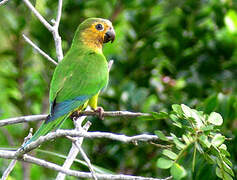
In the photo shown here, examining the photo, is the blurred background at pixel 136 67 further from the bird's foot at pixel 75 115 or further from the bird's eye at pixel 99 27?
the bird's foot at pixel 75 115

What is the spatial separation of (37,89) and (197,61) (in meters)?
1.41

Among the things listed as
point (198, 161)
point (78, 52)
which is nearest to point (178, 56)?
point (78, 52)

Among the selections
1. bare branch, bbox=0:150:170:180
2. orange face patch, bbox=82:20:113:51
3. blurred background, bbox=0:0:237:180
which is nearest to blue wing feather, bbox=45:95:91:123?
bare branch, bbox=0:150:170:180

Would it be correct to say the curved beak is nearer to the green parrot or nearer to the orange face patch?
the orange face patch

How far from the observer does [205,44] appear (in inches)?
164

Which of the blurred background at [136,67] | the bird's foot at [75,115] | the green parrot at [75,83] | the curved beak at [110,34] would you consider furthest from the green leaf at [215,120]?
the curved beak at [110,34]

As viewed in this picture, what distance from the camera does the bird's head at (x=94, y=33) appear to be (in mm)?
3557

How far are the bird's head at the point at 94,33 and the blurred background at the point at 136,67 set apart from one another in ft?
1.44

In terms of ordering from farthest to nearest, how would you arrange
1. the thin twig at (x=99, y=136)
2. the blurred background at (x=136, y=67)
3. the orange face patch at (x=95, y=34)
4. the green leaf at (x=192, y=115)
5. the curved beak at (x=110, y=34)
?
the blurred background at (x=136, y=67) → the curved beak at (x=110, y=34) → the orange face patch at (x=95, y=34) → the thin twig at (x=99, y=136) → the green leaf at (x=192, y=115)

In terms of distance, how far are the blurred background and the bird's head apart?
0.44 m

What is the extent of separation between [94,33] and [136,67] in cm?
65

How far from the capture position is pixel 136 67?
13.5 ft

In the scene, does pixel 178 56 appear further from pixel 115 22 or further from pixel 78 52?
pixel 78 52

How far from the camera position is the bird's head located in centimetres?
356
